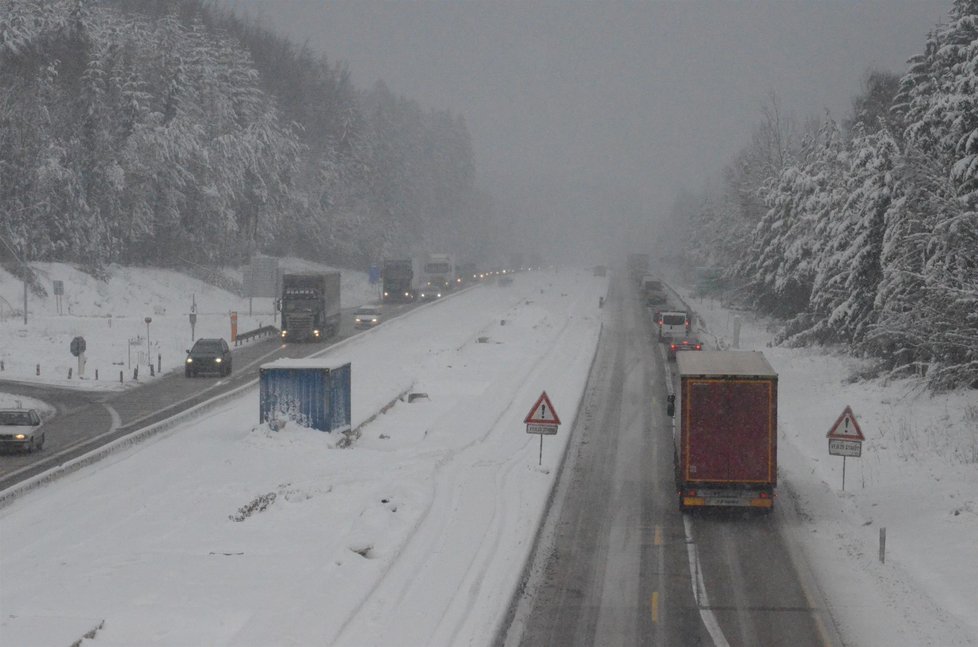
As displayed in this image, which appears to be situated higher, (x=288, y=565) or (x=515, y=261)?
(x=515, y=261)

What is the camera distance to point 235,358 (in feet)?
170

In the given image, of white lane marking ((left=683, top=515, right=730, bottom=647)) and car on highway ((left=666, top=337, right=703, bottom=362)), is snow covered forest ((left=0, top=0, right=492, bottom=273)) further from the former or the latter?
white lane marking ((left=683, top=515, right=730, bottom=647))

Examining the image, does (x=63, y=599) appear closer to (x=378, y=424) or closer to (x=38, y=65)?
(x=378, y=424)

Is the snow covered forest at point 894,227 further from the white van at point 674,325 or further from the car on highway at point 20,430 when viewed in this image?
the car on highway at point 20,430

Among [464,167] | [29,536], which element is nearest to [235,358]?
[29,536]

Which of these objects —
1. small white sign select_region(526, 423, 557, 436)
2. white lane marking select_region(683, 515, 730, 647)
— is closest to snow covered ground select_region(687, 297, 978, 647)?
white lane marking select_region(683, 515, 730, 647)

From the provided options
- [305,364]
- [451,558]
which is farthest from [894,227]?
[451,558]

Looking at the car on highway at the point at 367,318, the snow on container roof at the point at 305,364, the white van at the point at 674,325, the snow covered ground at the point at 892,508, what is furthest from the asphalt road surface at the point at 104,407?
the white van at the point at 674,325

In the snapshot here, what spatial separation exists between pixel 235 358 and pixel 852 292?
30374 mm

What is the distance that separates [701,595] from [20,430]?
2029cm

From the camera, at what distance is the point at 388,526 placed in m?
19.3

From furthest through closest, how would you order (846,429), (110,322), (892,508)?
(110,322)
(846,429)
(892,508)

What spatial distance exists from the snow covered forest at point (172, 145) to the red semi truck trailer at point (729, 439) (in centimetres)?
5463

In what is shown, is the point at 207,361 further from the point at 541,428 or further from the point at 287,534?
the point at 287,534
